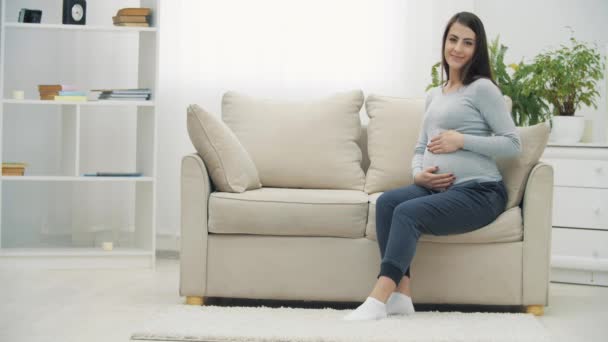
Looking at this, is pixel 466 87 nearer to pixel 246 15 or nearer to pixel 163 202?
pixel 246 15

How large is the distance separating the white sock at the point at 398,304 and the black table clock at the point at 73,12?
2.14 m

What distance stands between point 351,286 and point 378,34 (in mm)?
1882

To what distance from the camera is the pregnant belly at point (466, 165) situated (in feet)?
9.18

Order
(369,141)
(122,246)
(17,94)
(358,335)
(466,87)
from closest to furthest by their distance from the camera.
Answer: (358,335) < (466,87) < (369,141) < (17,94) < (122,246)

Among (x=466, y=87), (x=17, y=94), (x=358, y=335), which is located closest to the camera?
(x=358, y=335)

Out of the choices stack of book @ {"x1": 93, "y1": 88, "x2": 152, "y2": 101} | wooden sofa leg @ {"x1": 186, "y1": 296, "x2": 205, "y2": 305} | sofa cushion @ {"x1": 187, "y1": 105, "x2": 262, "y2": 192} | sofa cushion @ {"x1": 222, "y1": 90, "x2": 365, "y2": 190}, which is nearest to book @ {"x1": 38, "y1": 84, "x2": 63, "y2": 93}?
stack of book @ {"x1": 93, "y1": 88, "x2": 152, "y2": 101}

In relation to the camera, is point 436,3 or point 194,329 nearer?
point 194,329

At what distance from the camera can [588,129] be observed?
3832 mm

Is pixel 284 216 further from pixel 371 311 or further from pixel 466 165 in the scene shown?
pixel 466 165

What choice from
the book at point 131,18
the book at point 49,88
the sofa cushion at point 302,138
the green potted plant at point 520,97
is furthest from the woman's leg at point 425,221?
the book at point 49,88

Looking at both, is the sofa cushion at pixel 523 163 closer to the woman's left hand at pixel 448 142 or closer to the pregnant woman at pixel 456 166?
the pregnant woman at pixel 456 166

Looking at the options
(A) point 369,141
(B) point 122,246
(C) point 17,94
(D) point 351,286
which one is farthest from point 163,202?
(D) point 351,286

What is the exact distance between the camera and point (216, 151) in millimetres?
2959

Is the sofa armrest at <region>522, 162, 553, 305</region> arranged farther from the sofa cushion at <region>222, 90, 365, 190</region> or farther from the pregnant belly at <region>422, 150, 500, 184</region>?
the sofa cushion at <region>222, 90, 365, 190</region>
